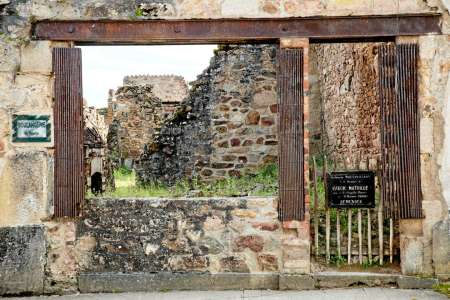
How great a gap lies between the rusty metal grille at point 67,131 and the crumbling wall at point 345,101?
179 inches

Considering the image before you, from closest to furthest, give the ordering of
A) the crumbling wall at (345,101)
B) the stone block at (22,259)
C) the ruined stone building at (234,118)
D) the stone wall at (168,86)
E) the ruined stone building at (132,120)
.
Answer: the stone block at (22,259) < the crumbling wall at (345,101) < the ruined stone building at (234,118) < the ruined stone building at (132,120) < the stone wall at (168,86)

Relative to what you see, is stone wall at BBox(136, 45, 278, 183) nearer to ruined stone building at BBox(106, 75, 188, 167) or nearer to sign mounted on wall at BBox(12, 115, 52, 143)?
sign mounted on wall at BBox(12, 115, 52, 143)

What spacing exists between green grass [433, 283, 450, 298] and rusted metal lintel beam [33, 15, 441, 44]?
9.05 ft

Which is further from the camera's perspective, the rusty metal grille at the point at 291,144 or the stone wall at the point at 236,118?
the stone wall at the point at 236,118

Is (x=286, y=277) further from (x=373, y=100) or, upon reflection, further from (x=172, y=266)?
(x=373, y=100)

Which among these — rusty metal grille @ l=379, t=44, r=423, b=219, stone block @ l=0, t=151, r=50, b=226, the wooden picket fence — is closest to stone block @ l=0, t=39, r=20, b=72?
stone block @ l=0, t=151, r=50, b=226

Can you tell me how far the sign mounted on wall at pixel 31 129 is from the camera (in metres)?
5.99

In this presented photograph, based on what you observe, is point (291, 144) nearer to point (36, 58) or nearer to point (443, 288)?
point (443, 288)

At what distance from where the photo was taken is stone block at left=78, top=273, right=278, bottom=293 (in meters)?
5.96

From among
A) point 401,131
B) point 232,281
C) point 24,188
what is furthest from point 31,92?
point 401,131

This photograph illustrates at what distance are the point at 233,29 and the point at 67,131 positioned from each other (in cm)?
218

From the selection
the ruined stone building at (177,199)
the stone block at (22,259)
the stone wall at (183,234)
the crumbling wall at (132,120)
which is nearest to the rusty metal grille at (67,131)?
Result: the ruined stone building at (177,199)

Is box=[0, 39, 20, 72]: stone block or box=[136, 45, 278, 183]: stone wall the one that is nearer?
box=[0, 39, 20, 72]: stone block

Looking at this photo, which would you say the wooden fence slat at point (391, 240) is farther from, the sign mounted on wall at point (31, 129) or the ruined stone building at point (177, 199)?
the sign mounted on wall at point (31, 129)
